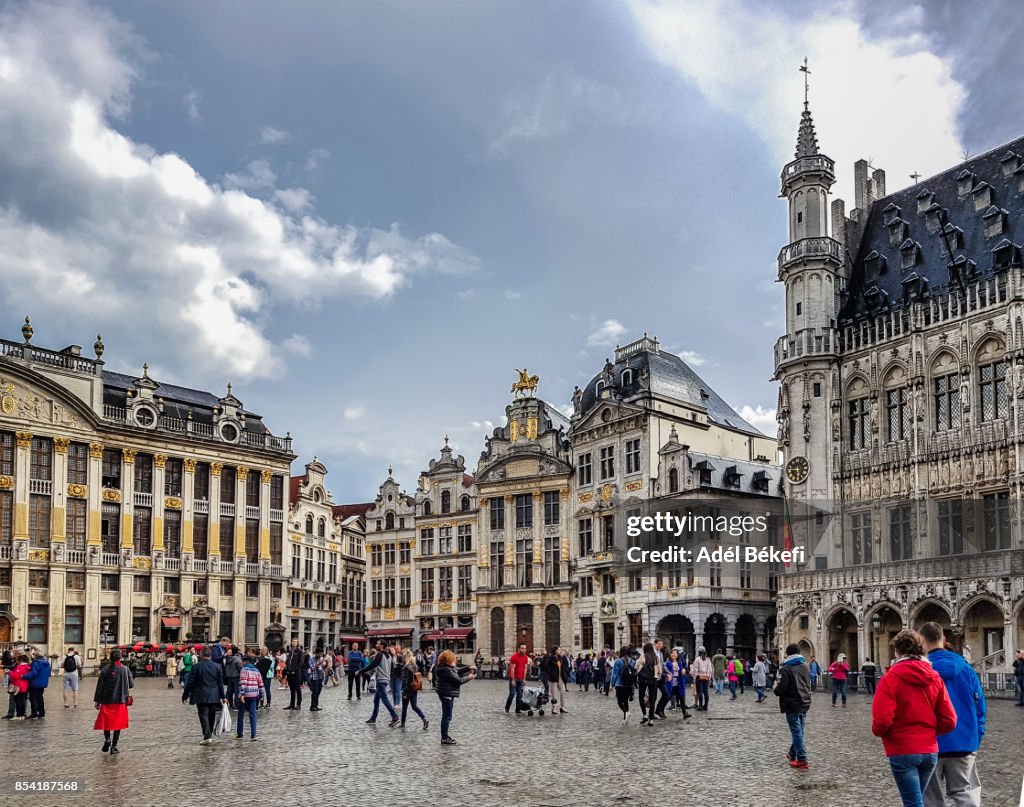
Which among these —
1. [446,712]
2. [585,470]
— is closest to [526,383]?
[585,470]

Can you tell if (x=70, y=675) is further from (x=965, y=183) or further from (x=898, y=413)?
(x=965, y=183)

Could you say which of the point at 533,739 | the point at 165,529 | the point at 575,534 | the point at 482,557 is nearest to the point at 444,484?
the point at 482,557

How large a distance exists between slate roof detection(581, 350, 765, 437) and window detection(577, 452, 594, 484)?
2603mm

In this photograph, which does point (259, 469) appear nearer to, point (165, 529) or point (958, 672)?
point (165, 529)

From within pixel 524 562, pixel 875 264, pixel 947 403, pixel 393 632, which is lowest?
pixel 393 632

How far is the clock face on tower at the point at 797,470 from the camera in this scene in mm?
54875

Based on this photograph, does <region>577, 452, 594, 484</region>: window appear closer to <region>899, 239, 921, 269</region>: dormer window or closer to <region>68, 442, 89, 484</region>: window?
<region>899, 239, 921, 269</region>: dormer window

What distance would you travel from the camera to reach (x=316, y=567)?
8169cm

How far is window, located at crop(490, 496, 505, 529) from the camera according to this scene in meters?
71.6

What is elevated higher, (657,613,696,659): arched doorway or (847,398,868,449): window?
(847,398,868,449): window

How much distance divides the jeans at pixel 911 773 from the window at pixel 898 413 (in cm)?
4331

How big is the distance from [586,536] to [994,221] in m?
27.9

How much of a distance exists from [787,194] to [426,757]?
148 feet

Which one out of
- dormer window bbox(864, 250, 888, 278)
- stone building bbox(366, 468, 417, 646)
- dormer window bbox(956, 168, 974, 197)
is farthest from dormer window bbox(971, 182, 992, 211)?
stone building bbox(366, 468, 417, 646)
